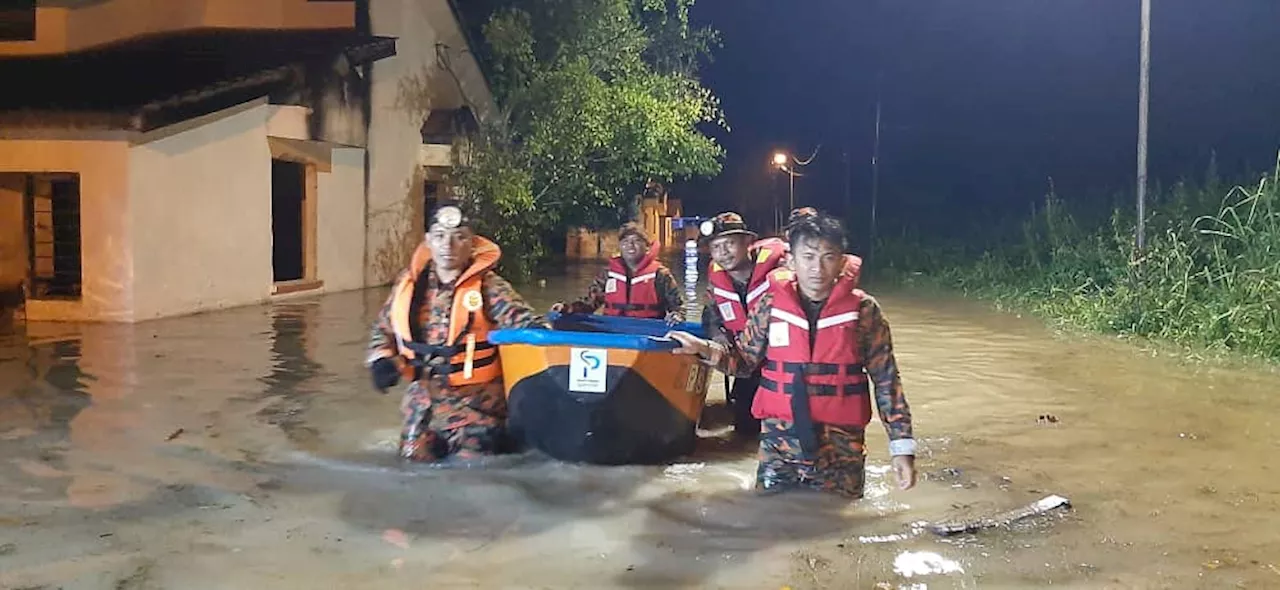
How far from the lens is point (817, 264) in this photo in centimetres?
544

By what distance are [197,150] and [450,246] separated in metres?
10.4

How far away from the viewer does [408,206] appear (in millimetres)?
22094

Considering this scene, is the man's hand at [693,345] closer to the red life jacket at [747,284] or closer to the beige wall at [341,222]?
the red life jacket at [747,284]

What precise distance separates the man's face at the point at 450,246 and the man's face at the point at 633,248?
2071 mm

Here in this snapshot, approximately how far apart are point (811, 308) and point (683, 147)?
762 inches

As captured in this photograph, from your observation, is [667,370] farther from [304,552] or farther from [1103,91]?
[1103,91]

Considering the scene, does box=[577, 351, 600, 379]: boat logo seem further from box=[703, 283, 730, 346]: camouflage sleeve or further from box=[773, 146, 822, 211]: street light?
box=[773, 146, 822, 211]: street light

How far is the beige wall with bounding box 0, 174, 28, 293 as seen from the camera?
15.6 meters

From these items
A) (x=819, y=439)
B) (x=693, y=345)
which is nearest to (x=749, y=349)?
(x=693, y=345)

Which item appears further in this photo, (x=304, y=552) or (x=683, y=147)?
(x=683, y=147)

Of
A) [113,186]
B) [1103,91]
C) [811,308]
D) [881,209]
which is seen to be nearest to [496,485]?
[811,308]

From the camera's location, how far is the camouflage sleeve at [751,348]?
5.73 metres

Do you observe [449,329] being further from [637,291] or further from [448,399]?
[637,291]

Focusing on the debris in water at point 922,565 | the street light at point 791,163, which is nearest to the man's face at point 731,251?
the debris in water at point 922,565
